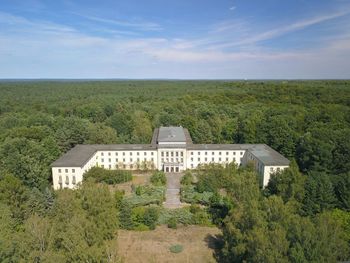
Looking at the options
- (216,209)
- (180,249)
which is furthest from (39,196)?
(216,209)

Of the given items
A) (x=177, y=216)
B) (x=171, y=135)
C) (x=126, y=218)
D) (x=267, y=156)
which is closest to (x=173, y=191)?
(x=177, y=216)

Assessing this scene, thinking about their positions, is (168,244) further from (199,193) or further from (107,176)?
(107,176)

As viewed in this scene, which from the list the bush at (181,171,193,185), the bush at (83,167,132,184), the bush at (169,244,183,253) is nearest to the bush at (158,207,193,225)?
the bush at (169,244,183,253)

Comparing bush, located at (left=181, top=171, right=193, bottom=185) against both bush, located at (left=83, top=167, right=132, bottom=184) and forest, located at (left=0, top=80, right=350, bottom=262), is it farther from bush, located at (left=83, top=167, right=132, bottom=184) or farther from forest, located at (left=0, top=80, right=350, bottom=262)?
bush, located at (left=83, top=167, right=132, bottom=184)

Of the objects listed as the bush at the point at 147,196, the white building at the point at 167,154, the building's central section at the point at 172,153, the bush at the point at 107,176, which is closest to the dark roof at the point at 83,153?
the white building at the point at 167,154

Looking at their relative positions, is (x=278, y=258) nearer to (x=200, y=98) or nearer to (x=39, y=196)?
(x=39, y=196)

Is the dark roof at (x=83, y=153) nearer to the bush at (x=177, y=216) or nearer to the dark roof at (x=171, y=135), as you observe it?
the dark roof at (x=171, y=135)

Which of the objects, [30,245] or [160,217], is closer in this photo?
[30,245]
